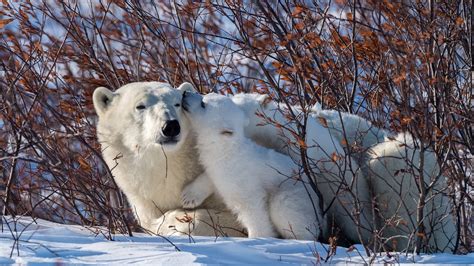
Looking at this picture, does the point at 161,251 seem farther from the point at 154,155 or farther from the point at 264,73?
the point at 264,73

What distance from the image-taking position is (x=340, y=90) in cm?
631

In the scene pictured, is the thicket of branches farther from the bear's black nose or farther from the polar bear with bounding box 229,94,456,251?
the bear's black nose

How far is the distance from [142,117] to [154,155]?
25 cm

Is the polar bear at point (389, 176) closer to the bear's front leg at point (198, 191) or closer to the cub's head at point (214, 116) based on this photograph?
the cub's head at point (214, 116)

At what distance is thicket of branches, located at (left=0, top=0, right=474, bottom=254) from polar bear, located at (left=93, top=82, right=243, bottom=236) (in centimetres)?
18

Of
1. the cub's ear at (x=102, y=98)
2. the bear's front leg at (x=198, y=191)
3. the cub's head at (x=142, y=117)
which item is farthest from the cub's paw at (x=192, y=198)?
the cub's ear at (x=102, y=98)

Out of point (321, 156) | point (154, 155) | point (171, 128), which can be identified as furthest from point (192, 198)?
point (321, 156)

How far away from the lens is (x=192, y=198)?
506cm

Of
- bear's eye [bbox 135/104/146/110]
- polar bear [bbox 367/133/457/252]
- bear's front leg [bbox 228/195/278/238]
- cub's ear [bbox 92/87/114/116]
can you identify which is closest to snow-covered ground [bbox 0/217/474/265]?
bear's front leg [bbox 228/195/278/238]

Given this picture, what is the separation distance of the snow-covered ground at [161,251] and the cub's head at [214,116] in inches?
26.1

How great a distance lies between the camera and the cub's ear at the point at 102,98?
5.44 m

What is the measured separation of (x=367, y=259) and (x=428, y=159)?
1504mm

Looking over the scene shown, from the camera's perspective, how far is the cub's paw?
5043mm

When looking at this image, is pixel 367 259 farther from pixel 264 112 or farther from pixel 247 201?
pixel 264 112
